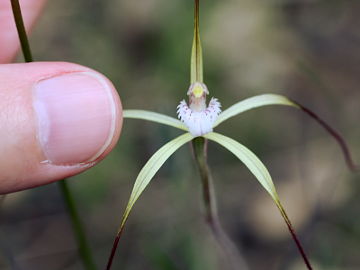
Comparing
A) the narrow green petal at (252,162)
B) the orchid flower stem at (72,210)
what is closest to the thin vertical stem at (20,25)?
the orchid flower stem at (72,210)

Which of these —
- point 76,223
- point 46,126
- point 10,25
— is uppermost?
point 10,25

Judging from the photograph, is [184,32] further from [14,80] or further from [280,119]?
[14,80]

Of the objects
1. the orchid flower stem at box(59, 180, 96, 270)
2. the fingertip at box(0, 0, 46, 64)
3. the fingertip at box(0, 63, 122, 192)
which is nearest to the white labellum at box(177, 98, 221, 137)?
the fingertip at box(0, 63, 122, 192)

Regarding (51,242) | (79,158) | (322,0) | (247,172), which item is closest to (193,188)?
(247,172)

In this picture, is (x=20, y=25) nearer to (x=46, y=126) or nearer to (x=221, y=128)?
(x=46, y=126)

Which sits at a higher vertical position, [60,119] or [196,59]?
[196,59]

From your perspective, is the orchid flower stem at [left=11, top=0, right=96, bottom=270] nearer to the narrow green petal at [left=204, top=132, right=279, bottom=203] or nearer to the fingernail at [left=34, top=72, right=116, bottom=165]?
the fingernail at [left=34, top=72, right=116, bottom=165]

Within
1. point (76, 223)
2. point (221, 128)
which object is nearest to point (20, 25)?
point (76, 223)

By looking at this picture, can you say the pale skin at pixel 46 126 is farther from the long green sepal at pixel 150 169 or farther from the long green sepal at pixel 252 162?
the long green sepal at pixel 252 162
